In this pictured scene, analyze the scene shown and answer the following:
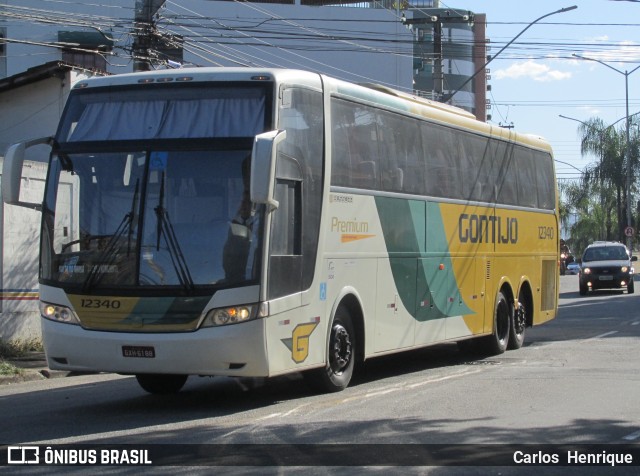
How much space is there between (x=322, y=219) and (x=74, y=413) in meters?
3.38

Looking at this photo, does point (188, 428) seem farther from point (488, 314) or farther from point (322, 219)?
point (488, 314)

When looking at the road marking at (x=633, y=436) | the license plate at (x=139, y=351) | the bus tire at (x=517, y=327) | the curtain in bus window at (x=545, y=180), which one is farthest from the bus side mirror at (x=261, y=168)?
the curtain in bus window at (x=545, y=180)

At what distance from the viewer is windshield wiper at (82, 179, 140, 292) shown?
9.98 meters

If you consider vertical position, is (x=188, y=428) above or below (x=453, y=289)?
below

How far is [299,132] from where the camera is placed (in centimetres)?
1061

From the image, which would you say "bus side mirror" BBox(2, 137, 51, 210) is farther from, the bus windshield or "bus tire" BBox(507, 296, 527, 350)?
"bus tire" BBox(507, 296, 527, 350)

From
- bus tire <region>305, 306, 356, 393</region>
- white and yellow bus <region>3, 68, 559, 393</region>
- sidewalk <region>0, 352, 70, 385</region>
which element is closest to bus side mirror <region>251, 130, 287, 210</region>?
white and yellow bus <region>3, 68, 559, 393</region>

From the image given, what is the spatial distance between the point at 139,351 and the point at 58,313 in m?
1.08

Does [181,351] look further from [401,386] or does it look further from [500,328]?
[500,328]

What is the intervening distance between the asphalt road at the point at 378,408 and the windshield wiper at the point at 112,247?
143 centimetres

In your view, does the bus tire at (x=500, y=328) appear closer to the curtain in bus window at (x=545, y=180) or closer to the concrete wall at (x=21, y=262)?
the curtain in bus window at (x=545, y=180)

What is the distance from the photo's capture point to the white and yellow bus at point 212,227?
9.74m

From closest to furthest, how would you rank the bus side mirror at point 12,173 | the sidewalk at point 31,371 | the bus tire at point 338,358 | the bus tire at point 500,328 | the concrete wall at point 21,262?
the bus side mirror at point 12,173 → the bus tire at point 338,358 → the sidewalk at point 31,371 → the bus tire at point 500,328 → the concrete wall at point 21,262

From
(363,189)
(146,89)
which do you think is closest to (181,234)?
(146,89)
